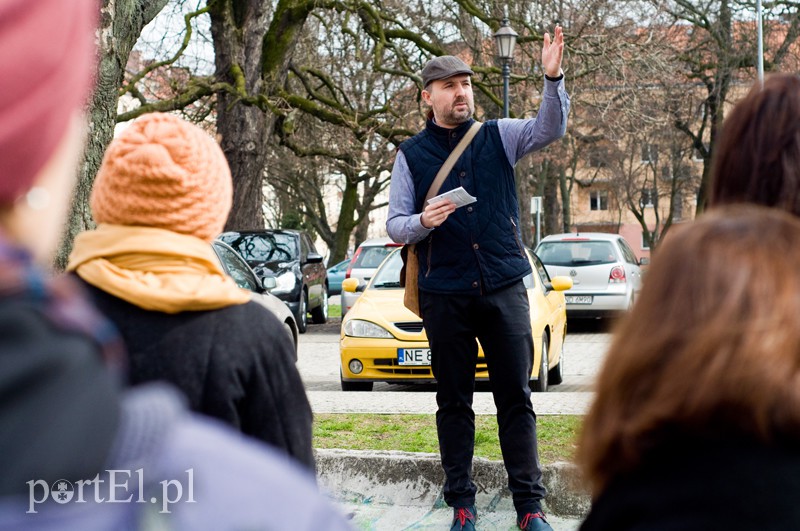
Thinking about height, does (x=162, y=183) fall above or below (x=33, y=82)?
below

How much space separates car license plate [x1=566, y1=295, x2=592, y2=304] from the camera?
17062 mm

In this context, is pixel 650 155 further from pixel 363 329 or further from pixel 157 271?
pixel 157 271

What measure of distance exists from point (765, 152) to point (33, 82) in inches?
75.8

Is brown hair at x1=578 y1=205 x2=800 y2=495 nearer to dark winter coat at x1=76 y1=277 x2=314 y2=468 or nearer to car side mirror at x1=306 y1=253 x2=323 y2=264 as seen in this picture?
dark winter coat at x1=76 y1=277 x2=314 y2=468

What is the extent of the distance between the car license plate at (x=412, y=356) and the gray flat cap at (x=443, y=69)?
509cm

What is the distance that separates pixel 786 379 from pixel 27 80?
1.07m

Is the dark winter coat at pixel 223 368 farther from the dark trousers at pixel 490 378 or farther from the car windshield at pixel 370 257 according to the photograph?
the car windshield at pixel 370 257

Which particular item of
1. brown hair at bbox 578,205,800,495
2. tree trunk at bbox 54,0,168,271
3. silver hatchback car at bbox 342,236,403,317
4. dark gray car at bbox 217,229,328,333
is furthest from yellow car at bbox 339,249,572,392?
silver hatchback car at bbox 342,236,403,317

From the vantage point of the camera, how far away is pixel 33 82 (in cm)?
75

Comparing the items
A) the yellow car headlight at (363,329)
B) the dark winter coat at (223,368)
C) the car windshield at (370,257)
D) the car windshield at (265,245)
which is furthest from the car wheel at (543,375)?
the car windshield at (370,257)

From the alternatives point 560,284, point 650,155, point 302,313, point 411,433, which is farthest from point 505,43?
point 650,155

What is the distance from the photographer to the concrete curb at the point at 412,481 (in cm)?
516

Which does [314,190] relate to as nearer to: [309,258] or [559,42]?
[309,258]

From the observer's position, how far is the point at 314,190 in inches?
1795
